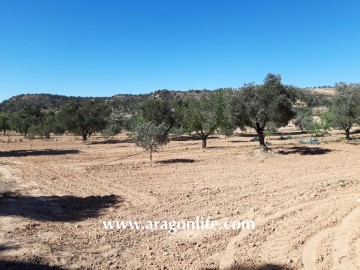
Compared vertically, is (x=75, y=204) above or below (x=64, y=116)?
below

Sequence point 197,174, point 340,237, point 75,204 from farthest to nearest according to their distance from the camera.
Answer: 1. point 197,174
2. point 75,204
3. point 340,237

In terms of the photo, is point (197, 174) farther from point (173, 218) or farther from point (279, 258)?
point (279, 258)

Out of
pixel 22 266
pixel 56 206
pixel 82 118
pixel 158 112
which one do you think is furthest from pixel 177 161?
pixel 82 118

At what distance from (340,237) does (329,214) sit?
2089mm

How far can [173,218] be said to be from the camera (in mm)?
12086

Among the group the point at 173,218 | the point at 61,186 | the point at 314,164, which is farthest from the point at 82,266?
the point at 314,164

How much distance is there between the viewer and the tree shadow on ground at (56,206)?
1253 cm

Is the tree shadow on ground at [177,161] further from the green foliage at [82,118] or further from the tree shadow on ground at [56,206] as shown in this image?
the green foliage at [82,118]

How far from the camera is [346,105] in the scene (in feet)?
130

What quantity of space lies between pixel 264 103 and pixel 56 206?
20.3m

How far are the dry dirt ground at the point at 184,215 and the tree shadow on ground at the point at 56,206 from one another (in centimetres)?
4

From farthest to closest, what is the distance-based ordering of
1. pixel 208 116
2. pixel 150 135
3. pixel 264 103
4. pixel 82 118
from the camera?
pixel 82 118 < pixel 208 116 < pixel 264 103 < pixel 150 135

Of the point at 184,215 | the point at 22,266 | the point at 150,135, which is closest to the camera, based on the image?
the point at 22,266

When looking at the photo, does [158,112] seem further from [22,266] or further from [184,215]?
[22,266]
